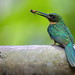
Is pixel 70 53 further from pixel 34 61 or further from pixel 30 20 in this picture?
pixel 30 20

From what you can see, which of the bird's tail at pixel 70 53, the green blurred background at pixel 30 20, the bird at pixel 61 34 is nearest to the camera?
the bird's tail at pixel 70 53

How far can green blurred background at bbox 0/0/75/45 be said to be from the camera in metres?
3.37

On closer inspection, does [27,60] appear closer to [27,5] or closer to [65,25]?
[65,25]

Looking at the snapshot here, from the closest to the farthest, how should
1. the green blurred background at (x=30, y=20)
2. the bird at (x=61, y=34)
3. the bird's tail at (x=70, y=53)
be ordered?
the bird's tail at (x=70, y=53)
the bird at (x=61, y=34)
the green blurred background at (x=30, y=20)

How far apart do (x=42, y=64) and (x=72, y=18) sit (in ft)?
3.28

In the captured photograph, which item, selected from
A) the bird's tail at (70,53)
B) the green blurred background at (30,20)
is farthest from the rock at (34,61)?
the green blurred background at (30,20)

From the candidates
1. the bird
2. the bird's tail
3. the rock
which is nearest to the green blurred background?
the bird

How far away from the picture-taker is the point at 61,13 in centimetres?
357

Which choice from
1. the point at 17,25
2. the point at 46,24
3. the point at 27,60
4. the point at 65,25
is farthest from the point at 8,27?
the point at 27,60

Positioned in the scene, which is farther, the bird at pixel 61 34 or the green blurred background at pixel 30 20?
the green blurred background at pixel 30 20

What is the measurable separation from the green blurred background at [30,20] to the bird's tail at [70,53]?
0.63m

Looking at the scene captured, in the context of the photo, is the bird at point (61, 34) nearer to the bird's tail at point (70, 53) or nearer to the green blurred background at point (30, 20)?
the bird's tail at point (70, 53)

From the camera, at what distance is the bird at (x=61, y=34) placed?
8.32 feet

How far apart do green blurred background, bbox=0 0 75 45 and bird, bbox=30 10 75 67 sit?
12 centimetres
